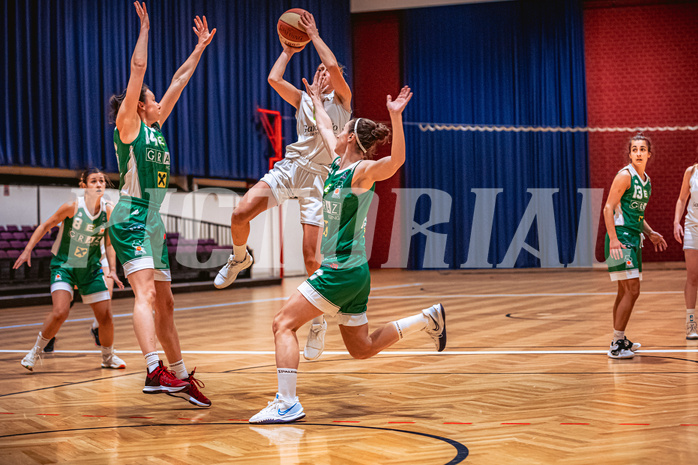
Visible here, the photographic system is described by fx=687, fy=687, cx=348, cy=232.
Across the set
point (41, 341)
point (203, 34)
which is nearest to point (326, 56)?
point (203, 34)

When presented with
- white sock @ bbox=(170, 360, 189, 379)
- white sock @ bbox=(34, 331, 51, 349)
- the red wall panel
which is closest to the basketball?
white sock @ bbox=(170, 360, 189, 379)

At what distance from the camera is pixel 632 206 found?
5352 mm

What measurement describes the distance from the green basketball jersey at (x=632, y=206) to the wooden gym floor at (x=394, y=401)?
3.33ft

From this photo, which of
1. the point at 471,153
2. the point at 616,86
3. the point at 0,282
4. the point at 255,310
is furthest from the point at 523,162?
the point at 0,282

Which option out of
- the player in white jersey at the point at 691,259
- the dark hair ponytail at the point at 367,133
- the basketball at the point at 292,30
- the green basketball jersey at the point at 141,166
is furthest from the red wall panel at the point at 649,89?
the green basketball jersey at the point at 141,166

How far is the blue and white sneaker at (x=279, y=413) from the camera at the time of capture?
3.44m

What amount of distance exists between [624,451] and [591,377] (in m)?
1.71

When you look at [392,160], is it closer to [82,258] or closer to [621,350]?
[621,350]

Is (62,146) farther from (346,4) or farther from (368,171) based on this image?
(368,171)

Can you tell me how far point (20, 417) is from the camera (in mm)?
3711

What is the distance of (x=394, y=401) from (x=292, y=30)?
2676mm

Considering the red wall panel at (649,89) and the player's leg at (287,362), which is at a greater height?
the red wall panel at (649,89)

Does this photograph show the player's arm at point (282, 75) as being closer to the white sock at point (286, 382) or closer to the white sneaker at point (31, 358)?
the white sock at point (286, 382)

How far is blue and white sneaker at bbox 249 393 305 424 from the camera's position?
3441mm
